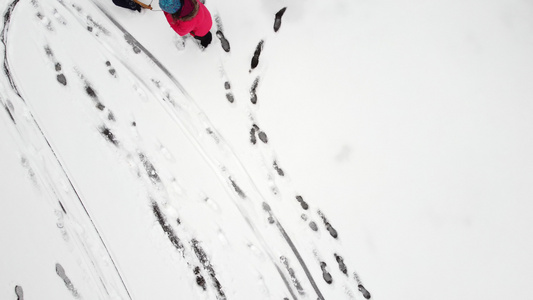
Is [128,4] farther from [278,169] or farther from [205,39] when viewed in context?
[278,169]

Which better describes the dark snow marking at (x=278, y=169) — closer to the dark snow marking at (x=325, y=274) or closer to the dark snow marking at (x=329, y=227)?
the dark snow marking at (x=329, y=227)

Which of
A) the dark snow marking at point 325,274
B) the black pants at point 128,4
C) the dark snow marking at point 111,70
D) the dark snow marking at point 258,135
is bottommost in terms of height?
the dark snow marking at point 325,274

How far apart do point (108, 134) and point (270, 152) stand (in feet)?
4.89

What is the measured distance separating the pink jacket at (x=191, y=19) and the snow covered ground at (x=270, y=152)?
474 mm

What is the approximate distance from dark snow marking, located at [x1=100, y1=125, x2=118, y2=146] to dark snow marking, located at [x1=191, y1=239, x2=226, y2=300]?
115 cm

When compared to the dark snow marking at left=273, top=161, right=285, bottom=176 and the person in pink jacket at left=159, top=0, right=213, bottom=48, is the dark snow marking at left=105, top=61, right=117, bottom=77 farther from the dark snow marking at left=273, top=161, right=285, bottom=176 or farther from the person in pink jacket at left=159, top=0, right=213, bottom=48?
the dark snow marking at left=273, top=161, right=285, bottom=176

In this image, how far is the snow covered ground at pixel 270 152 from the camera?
2807mm

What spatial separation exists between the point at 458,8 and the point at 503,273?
2.47m

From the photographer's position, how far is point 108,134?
2977mm

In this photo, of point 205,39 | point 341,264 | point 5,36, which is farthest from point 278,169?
point 5,36

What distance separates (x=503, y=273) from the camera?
2.80 meters

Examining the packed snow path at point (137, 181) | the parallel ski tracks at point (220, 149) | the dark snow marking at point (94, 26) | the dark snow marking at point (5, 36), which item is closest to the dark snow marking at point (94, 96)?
the packed snow path at point (137, 181)

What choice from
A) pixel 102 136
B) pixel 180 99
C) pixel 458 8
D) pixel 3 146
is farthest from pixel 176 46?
pixel 458 8

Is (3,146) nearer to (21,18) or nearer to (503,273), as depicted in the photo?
(21,18)
